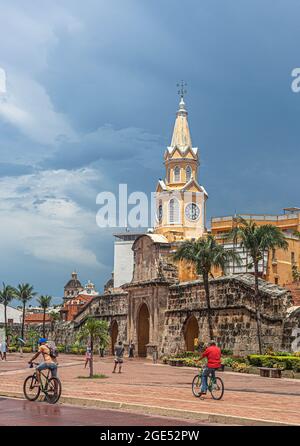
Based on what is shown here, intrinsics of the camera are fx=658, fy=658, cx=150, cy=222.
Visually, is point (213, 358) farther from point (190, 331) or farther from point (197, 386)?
point (190, 331)

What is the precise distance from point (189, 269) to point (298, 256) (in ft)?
32.9

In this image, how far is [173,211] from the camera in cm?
6462

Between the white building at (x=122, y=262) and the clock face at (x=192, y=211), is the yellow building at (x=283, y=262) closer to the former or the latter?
the clock face at (x=192, y=211)

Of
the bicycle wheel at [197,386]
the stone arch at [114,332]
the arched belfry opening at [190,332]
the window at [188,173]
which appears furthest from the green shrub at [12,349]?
the bicycle wheel at [197,386]

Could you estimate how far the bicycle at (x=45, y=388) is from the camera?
1683 centimetres

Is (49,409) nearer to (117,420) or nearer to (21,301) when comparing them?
(117,420)

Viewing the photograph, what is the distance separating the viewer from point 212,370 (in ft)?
59.4

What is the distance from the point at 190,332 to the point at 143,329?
7.15 m

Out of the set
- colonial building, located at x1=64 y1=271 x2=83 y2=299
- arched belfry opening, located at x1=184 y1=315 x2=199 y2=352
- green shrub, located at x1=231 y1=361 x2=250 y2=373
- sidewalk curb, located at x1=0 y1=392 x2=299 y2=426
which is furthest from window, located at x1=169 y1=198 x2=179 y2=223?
colonial building, located at x1=64 y1=271 x2=83 y2=299

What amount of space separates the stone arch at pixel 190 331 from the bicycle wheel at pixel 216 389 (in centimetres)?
2798

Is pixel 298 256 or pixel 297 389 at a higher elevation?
pixel 298 256

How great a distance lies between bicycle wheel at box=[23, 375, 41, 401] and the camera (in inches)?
688

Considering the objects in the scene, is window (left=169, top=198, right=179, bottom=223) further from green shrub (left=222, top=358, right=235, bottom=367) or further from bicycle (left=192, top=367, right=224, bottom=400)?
bicycle (left=192, top=367, right=224, bottom=400)
